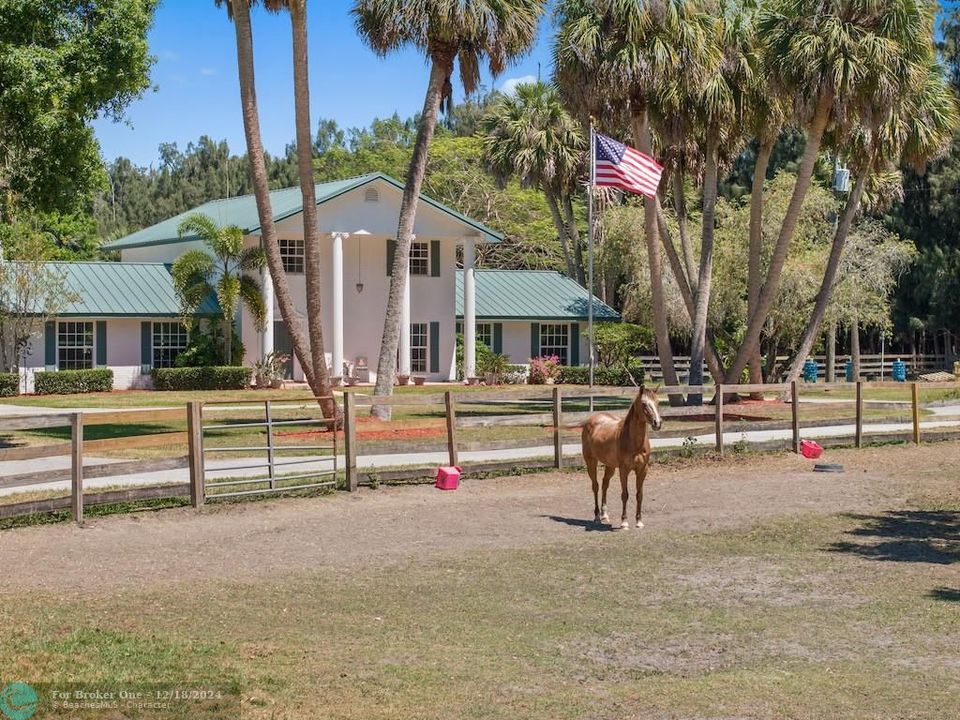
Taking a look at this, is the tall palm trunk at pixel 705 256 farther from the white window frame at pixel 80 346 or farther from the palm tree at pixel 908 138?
the white window frame at pixel 80 346

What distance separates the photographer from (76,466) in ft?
47.0

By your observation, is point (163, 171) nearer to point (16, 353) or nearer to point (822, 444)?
point (16, 353)

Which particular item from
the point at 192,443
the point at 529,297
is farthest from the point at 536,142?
the point at 192,443

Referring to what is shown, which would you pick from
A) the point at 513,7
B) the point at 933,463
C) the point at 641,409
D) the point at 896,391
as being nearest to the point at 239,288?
the point at 513,7

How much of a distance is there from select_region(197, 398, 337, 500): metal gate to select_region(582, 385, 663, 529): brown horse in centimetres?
394

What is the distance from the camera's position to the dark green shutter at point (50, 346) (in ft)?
137

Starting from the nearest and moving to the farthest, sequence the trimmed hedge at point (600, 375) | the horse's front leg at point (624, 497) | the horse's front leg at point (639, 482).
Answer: the horse's front leg at point (624, 497), the horse's front leg at point (639, 482), the trimmed hedge at point (600, 375)

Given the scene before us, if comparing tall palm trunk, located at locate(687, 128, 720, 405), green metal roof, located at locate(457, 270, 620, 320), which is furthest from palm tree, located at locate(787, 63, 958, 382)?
green metal roof, located at locate(457, 270, 620, 320)

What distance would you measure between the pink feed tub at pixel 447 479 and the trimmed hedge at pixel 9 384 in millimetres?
25484

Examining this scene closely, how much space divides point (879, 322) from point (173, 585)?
41145mm

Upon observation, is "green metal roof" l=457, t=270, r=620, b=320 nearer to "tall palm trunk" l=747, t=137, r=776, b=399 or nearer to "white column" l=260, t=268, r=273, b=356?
"white column" l=260, t=268, r=273, b=356

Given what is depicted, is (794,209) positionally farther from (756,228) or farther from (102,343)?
(102,343)

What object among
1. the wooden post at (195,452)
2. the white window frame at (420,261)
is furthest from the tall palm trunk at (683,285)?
the wooden post at (195,452)

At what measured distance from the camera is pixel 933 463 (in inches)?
871
